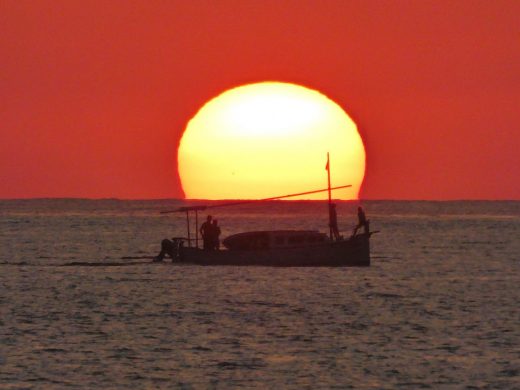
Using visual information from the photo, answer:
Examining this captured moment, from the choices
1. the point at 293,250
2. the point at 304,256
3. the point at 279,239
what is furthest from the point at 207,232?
the point at 304,256

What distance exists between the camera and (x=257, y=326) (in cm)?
5303

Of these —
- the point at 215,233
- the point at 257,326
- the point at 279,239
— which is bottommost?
the point at 257,326

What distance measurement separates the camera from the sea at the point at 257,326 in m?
41.8

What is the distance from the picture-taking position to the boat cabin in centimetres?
7881

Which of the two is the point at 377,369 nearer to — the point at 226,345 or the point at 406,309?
the point at 226,345

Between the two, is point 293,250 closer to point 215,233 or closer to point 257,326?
point 215,233

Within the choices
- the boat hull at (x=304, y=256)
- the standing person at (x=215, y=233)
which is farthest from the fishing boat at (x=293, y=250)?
the standing person at (x=215, y=233)

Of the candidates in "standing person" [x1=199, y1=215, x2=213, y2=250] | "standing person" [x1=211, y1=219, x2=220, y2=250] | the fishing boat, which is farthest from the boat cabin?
"standing person" [x1=199, y1=215, x2=213, y2=250]

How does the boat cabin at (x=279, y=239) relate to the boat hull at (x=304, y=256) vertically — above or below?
above

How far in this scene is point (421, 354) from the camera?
45750 millimetres

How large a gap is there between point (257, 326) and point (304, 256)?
2601 centimetres

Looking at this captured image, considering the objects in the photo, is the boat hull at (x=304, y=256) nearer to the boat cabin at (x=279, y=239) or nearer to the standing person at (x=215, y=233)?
the boat cabin at (x=279, y=239)

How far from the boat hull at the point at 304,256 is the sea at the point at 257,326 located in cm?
80

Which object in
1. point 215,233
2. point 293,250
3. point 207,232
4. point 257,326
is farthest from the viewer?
point 215,233
